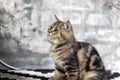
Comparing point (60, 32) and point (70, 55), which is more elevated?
point (60, 32)

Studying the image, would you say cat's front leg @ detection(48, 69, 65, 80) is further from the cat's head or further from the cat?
the cat's head

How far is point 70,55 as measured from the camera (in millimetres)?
1459

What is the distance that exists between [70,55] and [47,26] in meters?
0.23

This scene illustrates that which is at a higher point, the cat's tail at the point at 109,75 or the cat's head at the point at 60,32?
the cat's head at the point at 60,32

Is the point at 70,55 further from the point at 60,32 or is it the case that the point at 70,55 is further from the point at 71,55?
the point at 60,32

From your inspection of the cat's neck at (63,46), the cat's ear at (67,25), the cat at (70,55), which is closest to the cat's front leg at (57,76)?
the cat at (70,55)

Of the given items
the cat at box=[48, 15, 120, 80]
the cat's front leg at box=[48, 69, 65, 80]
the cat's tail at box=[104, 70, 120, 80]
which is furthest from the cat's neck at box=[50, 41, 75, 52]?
the cat's tail at box=[104, 70, 120, 80]

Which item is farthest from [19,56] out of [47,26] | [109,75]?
[109,75]

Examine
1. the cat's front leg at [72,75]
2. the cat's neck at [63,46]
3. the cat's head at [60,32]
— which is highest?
the cat's head at [60,32]

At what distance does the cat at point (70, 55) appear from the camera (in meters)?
1.45

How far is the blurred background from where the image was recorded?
146 centimetres

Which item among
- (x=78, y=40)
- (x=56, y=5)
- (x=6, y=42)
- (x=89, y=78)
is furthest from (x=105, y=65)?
(x=6, y=42)

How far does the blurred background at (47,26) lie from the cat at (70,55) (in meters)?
0.04

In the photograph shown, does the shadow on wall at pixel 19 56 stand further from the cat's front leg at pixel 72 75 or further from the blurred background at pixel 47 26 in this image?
the cat's front leg at pixel 72 75
